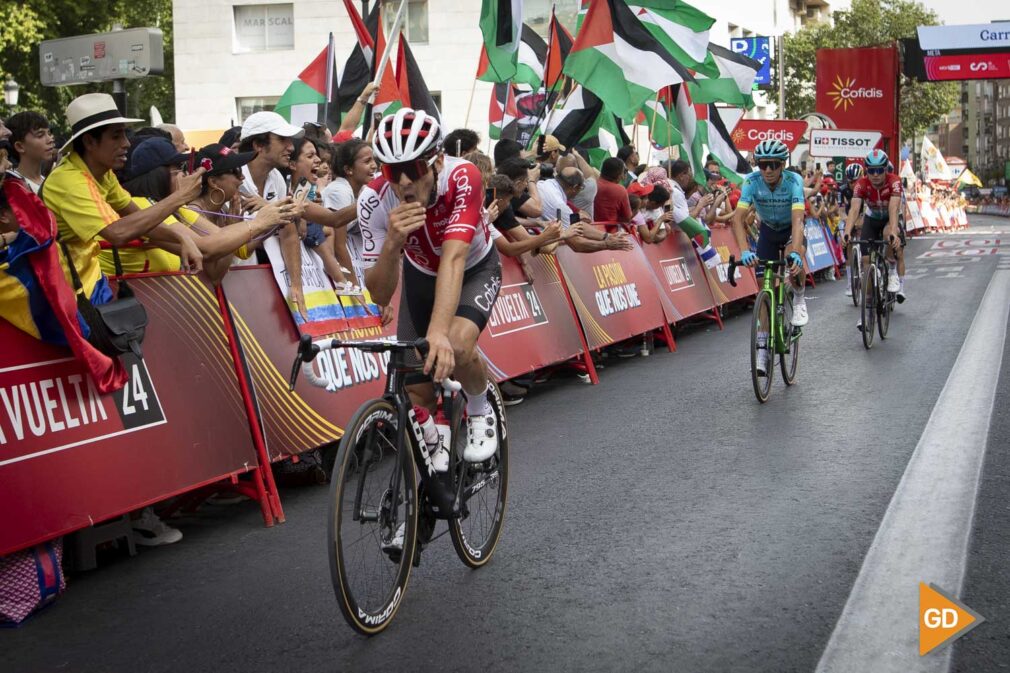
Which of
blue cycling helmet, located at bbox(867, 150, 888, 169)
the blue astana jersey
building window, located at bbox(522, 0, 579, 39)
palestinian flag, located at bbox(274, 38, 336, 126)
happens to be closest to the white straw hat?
the blue astana jersey

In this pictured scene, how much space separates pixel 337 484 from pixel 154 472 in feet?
6.81

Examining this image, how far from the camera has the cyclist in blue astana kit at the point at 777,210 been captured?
1028cm

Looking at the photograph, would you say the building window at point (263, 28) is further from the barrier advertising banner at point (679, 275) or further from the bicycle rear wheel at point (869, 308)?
the bicycle rear wheel at point (869, 308)

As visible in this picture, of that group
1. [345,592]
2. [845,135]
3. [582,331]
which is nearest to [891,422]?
[582,331]

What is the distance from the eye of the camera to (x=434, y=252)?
5.21 m

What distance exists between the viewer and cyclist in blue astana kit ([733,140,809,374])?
10281mm

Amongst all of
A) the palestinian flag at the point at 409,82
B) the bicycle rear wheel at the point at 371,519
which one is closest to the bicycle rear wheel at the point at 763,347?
the palestinian flag at the point at 409,82

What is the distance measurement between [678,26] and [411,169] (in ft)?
38.7

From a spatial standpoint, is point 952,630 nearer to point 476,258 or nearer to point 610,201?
point 476,258

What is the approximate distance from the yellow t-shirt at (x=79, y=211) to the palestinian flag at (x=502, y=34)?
29.6 ft

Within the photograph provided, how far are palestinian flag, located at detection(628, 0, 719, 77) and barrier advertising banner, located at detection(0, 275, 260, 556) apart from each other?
1007cm

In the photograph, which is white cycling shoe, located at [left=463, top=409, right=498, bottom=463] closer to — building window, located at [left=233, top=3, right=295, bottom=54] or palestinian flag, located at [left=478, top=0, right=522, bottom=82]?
palestinian flag, located at [left=478, top=0, right=522, bottom=82]

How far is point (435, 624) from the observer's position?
4609 mm

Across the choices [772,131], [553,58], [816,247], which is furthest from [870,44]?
[553,58]
